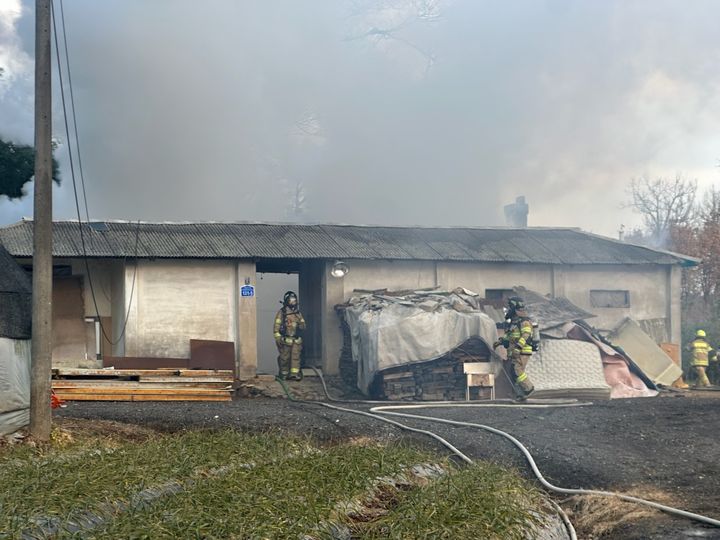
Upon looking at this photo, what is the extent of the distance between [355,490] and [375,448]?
6.61 ft

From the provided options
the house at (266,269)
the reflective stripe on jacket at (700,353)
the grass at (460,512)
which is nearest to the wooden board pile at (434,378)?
the house at (266,269)

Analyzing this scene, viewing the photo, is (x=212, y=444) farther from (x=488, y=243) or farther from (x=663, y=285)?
(x=663, y=285)

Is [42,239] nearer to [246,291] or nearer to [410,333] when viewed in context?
[410,333]

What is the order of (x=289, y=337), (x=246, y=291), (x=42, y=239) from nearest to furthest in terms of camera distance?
(x=42, y=239)
(x=289, y=337)
(x=246, y=291)

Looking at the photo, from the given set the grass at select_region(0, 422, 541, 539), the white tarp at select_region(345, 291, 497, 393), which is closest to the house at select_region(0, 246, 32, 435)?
the grass at select_region(0, 422, 541, 539)

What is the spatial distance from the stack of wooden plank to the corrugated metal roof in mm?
3310

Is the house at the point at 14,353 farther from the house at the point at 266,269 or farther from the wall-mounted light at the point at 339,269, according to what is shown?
the wall-mounted light at the point at 339,269

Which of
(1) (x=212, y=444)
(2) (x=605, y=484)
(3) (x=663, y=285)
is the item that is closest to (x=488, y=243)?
(3) (x=663, y=285)

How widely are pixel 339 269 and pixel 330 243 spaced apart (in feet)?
→ 2.99

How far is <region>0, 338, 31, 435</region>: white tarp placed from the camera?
961 centimetres

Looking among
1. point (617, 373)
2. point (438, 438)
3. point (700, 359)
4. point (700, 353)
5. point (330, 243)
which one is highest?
point (330, 243)

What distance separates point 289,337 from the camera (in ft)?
56.7

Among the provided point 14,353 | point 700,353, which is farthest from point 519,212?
point 14,353

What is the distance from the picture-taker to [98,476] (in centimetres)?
→ 597
